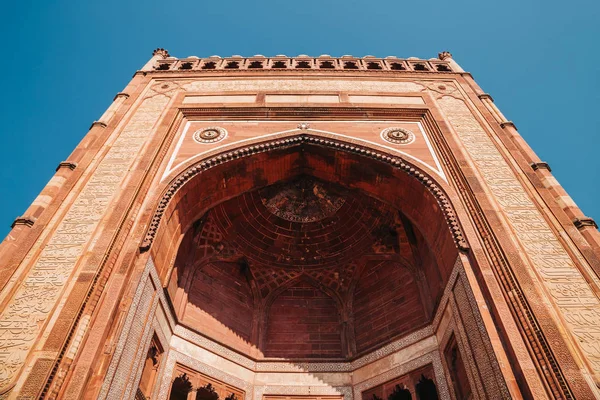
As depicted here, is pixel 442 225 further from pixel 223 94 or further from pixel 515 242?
pixel 223 94

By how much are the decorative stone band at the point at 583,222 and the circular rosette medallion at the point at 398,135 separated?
2.90 m

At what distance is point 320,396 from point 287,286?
226 centimetres

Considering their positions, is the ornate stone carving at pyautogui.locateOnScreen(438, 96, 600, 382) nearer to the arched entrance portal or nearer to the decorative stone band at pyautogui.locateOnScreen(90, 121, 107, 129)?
the arched entrance portal

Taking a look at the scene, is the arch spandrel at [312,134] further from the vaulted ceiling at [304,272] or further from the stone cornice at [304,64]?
the stone cornice at [304,64]

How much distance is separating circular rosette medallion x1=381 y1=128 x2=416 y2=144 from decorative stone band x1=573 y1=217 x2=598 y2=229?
2901 mm

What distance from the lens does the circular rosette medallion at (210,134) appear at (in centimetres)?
804

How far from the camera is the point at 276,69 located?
1020 cm

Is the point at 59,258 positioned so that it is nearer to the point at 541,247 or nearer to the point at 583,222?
the point at 541,247

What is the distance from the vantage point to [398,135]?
26.8 feet

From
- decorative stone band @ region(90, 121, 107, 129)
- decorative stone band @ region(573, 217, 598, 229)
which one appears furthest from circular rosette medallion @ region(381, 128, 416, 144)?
decorative stone band @ region(90, 121, 107, 129)

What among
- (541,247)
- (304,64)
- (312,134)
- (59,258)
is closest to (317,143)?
(312,134)

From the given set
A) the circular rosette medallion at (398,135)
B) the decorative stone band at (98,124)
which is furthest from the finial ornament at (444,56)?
the decorative stone band at (98,124)

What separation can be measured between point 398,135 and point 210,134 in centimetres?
323

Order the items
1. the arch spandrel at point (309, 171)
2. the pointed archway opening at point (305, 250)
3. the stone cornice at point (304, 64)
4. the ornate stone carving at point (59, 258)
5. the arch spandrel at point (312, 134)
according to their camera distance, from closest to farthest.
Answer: the ornate stone carving at point (59, 258)
the arch spandrel at point (309, 171)
the pointed archway opening at point (305, 250)
the arch spandrel at point (312, 134)
the stone cornice at point (304, 64)
